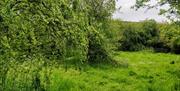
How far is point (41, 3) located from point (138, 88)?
321 inches

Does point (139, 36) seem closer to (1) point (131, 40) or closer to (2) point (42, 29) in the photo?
(1) point (131, 40)

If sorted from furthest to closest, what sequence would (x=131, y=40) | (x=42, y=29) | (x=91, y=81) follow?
(x=131, y=40), (x=91, y=81), (x=42, y=29)

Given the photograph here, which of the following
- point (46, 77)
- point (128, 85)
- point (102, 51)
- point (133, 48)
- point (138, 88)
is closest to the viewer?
point (46, 77)

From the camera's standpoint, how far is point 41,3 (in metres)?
13.1

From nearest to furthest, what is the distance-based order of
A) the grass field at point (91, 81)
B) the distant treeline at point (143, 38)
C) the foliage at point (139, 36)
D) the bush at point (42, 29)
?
1. the bush at point (42, 29)
2. the grass field at point (91, 81)
3. the distant treeline at point (143, 38)
4. the foliage at point (139, 36)

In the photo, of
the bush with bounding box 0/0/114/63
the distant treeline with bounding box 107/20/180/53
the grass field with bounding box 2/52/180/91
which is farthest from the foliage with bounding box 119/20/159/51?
the bush with bounding box 0/0/114/63

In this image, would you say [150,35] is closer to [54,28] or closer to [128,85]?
[128,85]

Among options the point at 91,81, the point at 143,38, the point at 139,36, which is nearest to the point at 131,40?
the point at 139,36

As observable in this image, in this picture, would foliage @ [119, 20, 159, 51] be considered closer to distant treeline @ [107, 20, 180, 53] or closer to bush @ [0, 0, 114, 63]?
distant treeline @ [107, 20, 180, 53]

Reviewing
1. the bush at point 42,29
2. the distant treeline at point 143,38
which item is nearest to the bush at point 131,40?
the distant treeline at point 143,38

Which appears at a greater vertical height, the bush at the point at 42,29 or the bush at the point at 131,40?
the bush at the point at 42,29

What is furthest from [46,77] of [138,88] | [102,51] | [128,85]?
[102,51]

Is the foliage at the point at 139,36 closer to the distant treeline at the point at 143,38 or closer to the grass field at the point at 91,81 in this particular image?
the distant treeline at the point at 143,38

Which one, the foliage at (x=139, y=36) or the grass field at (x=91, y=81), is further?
the foliage at (x=139, y=36)
